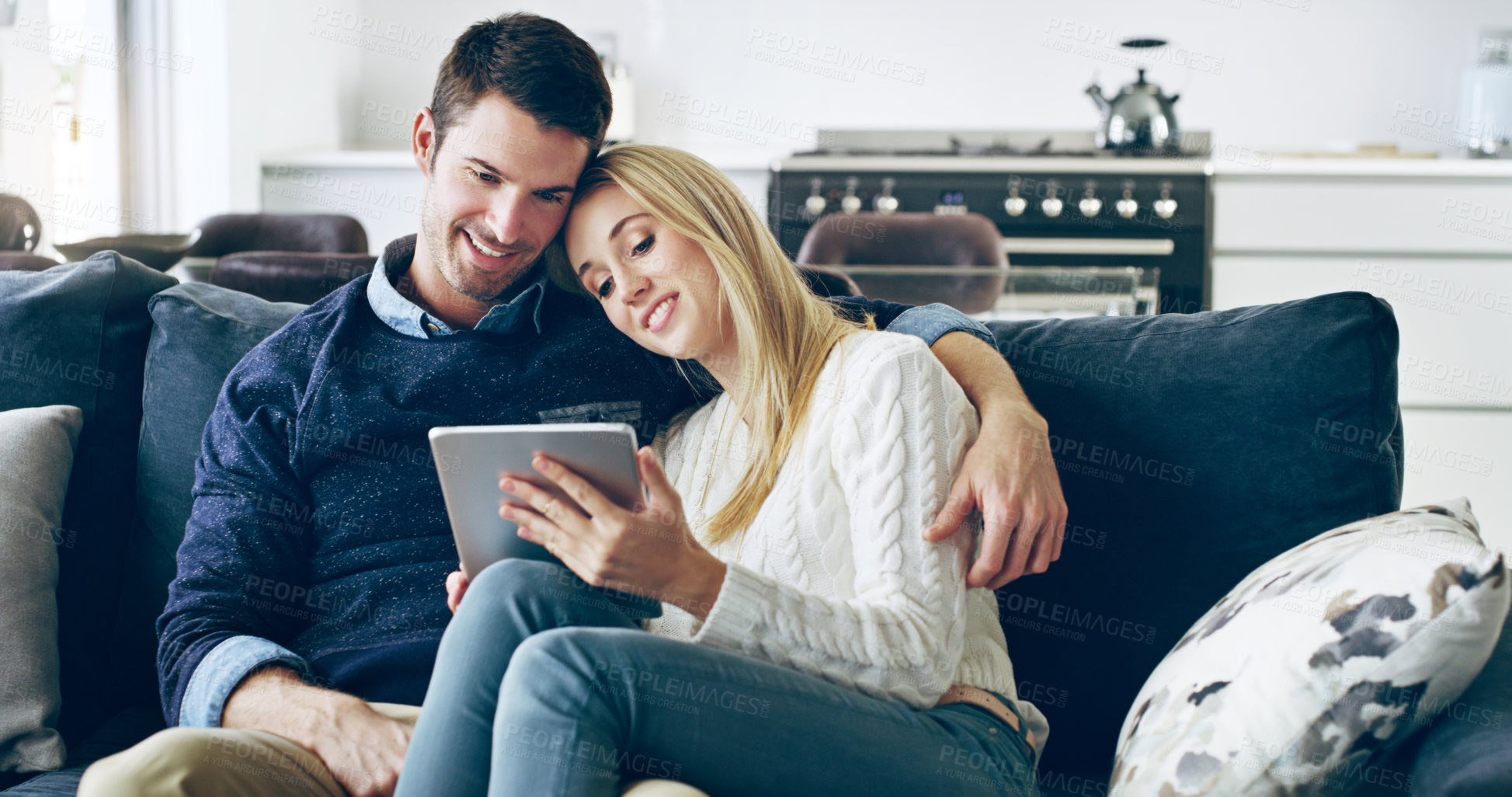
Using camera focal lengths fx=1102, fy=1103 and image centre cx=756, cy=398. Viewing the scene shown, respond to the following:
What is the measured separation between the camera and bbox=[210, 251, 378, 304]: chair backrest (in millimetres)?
1838

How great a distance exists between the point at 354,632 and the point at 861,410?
641 millimetres

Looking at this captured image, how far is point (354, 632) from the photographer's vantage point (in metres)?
1.26

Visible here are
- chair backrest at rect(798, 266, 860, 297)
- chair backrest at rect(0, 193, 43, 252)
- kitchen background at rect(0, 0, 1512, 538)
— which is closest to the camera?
chair backrest at rect(798, 266, 860, 297)

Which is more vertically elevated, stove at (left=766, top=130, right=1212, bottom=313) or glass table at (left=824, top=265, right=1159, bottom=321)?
stove at (left=766, top=130, right=1212, bottom=313)

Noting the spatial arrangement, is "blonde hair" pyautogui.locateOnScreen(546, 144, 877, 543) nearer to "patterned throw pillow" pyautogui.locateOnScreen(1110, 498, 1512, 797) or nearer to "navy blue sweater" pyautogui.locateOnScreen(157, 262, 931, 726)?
"navy blue sweater" pyautogui.locateOnScreen(157, 262, 931, 726)

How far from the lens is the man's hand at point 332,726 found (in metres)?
1.05

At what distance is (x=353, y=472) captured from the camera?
4.33 ft

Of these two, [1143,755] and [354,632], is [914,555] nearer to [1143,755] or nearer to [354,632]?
[1143,755]

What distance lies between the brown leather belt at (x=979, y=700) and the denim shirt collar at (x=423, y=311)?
677 millimetres

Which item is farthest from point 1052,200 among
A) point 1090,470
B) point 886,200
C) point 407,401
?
point 407,401

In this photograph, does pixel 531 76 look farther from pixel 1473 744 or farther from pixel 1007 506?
pixel 1473 744

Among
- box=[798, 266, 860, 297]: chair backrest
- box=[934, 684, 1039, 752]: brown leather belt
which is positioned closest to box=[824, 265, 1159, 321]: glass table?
box=[798, 266, 860, 297]: chair backrest

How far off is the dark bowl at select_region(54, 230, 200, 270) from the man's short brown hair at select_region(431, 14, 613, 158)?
845 mm

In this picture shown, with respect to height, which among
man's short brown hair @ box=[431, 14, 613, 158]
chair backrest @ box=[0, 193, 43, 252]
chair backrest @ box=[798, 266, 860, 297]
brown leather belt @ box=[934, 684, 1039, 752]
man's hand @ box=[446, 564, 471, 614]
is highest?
man's short brown hair @ box=[431, 14, 613, 158]
